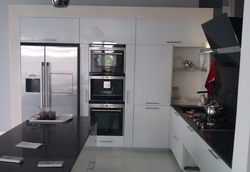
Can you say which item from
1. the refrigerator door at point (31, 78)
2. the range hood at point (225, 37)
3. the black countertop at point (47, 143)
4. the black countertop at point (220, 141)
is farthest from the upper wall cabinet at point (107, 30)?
the black countertop at point (220, 141)

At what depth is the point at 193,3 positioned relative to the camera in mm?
4414

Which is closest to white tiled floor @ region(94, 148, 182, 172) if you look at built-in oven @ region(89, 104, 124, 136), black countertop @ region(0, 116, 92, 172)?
built-in oven @ region(89, 104, 124, 136)

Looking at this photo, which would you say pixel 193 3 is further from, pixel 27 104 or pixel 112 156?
pixel 27 104

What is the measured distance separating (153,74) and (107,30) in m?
1.04

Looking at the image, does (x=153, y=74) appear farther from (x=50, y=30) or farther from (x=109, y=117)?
(x=50, y=30)

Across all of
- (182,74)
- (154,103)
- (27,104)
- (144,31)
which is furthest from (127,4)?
(27,104)

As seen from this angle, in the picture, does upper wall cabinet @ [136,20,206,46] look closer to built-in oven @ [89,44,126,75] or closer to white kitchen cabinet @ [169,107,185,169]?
built-in oven @ [89,44,126,75]

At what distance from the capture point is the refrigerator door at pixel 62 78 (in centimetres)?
376

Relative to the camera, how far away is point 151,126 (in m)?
3.95

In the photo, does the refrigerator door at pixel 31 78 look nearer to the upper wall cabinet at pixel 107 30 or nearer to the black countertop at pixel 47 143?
the upper wall cabinet at pixel 107 30

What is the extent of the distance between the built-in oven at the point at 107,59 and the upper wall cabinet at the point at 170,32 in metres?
0.37

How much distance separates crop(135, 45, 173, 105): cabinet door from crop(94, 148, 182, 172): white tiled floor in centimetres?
87

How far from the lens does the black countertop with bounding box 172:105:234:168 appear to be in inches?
69.7

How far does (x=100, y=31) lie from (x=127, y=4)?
1000mm
